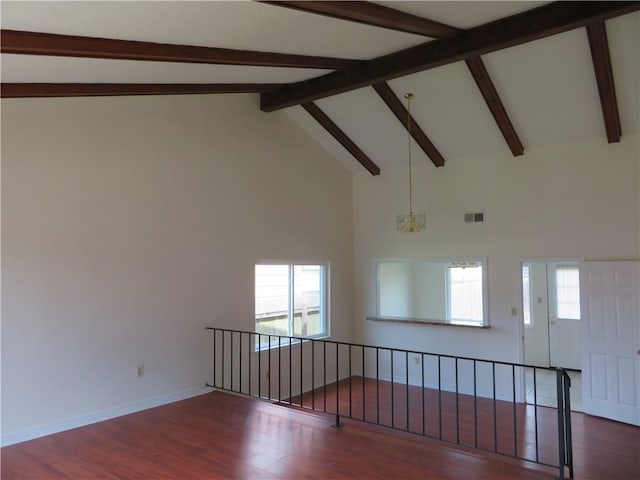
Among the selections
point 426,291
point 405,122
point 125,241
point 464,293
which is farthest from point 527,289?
point 125,241

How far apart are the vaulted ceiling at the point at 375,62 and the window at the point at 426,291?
1.95 metres

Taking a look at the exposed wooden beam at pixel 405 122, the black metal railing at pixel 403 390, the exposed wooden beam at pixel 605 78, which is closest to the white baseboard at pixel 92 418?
the black metal railing at pixel 403 390

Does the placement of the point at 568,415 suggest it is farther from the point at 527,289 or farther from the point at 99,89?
the point at 527,289

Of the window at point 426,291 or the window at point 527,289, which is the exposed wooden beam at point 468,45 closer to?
the window at point 426,291

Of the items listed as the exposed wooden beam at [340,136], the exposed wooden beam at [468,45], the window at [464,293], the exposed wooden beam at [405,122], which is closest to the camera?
the exposed wooden beam at [468,45]

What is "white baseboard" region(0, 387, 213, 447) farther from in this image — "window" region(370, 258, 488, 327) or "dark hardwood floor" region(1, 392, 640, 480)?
"window" region(370, 258, 488, 327)

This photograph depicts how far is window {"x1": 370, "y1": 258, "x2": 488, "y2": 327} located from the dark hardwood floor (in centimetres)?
297

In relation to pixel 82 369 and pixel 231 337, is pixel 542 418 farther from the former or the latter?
pixel 82 369

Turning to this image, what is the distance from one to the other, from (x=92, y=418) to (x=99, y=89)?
307cm

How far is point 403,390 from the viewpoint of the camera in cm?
680

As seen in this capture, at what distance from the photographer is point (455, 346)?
669cm

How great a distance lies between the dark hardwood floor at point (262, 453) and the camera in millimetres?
3420

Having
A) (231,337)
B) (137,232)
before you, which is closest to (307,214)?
(231,337)

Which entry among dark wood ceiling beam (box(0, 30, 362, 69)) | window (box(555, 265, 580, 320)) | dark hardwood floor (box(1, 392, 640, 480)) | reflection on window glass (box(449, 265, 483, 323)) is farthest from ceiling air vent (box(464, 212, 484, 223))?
dark wood ceiling beam (box(0, 30, 362, 69))
